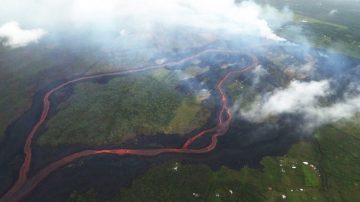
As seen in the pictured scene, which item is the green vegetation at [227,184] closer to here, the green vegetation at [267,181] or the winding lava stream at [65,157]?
the green vegetation at [267,181]

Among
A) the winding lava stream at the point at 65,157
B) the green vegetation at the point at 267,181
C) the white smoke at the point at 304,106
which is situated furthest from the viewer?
the white smoke at the point at 304,106

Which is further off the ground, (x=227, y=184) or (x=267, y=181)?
(x=227, y=184)

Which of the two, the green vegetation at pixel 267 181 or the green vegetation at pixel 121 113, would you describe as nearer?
the green vegetation at pixel 267 181

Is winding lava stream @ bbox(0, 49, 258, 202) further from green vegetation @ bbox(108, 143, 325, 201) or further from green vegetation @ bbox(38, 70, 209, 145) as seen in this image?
green vegetation @ bbox(108, 143, 325, 201)

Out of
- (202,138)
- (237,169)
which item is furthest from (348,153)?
(202,138)

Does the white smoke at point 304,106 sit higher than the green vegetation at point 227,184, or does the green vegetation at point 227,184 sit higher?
the green vegetation at point 227,184

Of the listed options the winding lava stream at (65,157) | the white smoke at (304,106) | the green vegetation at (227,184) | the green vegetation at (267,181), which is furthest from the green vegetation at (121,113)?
the green vegetation at (267,181)

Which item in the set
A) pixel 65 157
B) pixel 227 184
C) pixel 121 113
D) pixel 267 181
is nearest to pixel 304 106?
pixel 267 181

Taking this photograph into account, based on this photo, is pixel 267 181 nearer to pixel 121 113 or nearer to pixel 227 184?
pixel 227 184

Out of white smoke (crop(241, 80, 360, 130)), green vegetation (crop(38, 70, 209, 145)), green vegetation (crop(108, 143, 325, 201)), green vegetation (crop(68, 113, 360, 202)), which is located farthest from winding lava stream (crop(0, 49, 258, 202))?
white smoke (crop(241, 80, 360, 130))
